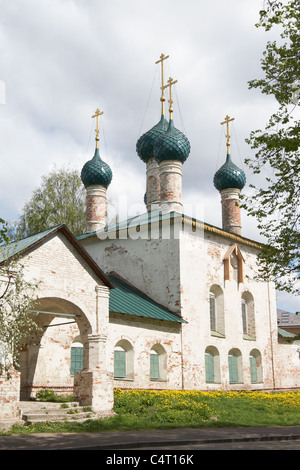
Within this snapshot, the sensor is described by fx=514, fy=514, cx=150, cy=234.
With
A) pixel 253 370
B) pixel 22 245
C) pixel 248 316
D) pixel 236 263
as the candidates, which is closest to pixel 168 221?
Result: pixel 236 263

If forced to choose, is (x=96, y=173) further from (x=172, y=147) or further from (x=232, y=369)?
(x=232, y=369)

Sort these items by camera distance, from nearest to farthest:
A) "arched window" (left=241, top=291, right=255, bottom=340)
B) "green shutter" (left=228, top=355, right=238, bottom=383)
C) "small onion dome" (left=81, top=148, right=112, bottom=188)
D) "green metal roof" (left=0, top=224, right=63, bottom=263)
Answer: "green metal roof" (left=0, top=224, right=63, bottom=263)
"green shutter" (left=228, top=355, right=238, bottom=383)
"arched window" (left=241, top=291, right=255, bottom=340)
"small onion dome" (left=81, top=148, right=112, bottom=188)

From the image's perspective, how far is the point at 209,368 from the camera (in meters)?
18.4

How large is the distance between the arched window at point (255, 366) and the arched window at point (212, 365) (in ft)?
8.50

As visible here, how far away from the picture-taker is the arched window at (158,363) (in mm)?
16297

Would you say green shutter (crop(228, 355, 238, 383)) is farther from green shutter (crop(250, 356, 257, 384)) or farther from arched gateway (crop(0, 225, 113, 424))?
arched gateway (crop(0, 225, 113, 424))

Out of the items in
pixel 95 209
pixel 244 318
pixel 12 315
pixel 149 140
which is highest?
pixel 149 140

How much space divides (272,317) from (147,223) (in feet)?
25.2

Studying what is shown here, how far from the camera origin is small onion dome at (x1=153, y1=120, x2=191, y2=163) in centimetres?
2055

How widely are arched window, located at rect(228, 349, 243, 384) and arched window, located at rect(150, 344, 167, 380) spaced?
4.01 meters

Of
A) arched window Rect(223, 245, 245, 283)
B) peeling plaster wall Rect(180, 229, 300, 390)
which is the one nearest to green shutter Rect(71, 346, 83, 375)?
peeling plaster wall Rect(180, 229, 300, 390)

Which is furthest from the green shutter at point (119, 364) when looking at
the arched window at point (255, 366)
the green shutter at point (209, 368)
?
the arched window at point (255, 366)

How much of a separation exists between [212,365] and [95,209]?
8.44m
